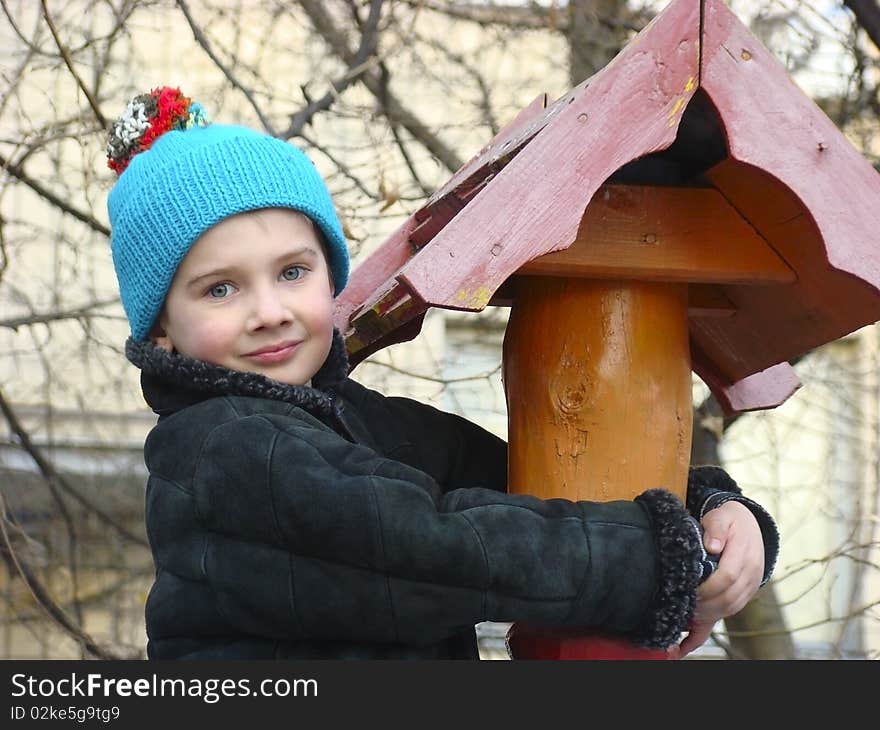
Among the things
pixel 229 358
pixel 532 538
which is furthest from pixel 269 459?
pixel 532 538

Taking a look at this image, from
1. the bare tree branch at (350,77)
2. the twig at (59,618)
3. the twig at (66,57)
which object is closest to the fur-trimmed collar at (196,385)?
the twig at (66,57)

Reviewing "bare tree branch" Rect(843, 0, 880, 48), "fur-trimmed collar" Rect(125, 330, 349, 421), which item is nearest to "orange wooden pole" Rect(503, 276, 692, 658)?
"fur-trimmed collar" Rect(125, 330, 349, 421)

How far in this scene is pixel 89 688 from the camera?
5.15ft

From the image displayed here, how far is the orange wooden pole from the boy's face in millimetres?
317

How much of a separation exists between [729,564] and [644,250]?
430 millimetres

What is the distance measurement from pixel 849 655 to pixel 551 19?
7.17ft

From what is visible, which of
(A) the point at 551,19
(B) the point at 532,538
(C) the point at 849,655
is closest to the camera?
(B) the point at 532,538

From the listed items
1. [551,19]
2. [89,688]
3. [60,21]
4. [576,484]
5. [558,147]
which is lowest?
[89,688]

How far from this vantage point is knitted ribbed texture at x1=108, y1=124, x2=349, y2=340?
1.68 m

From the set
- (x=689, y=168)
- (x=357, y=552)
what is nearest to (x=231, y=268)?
(x=357, y=552)

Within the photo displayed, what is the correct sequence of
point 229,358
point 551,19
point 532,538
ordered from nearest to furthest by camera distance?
1. point 532,538
2. point 229,358
3. point 551,19

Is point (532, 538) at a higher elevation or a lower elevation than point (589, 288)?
lower

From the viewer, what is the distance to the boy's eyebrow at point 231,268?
166cm

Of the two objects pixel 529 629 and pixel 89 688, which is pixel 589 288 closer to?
pixel 529 629
